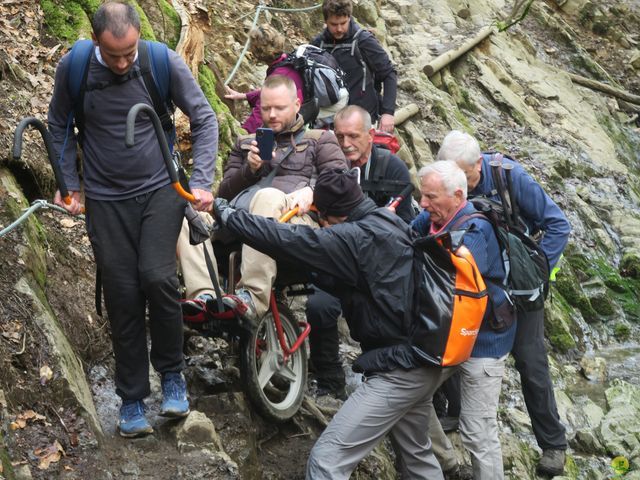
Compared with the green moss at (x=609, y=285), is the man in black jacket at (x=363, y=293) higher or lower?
higher

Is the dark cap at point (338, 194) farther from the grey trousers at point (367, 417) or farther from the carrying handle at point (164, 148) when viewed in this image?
the grey trousers at point (367, 417)

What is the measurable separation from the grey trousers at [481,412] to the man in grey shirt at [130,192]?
2064 millimetres

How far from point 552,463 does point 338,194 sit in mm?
3247

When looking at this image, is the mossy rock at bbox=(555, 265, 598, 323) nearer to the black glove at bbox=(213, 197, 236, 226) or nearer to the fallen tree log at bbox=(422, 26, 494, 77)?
the fallen tree log at bbox=(422, 26, 494, 77)

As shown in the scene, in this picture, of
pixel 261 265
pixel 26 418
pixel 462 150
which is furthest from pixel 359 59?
pixel 26 418

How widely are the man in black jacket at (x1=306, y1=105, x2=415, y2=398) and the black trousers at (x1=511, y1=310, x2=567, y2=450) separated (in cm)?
132

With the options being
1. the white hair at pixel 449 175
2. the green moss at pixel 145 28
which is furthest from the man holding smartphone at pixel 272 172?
the green moss at pixel 145 28

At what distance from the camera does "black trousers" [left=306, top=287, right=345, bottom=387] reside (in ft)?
22.2

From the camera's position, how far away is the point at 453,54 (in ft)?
54.9

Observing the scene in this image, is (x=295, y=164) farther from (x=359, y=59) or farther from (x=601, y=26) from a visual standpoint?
(x=601, y=26)

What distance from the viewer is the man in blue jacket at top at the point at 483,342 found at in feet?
18.8

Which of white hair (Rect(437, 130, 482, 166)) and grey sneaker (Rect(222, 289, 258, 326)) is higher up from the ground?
white hair (Rect(437, 130, 482, 166))

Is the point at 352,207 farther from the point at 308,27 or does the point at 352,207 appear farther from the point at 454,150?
the point at 308,27

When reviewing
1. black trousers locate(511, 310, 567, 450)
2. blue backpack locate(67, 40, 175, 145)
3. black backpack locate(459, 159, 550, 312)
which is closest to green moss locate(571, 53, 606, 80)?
black trousers locate(511, 310, 567, 450)
